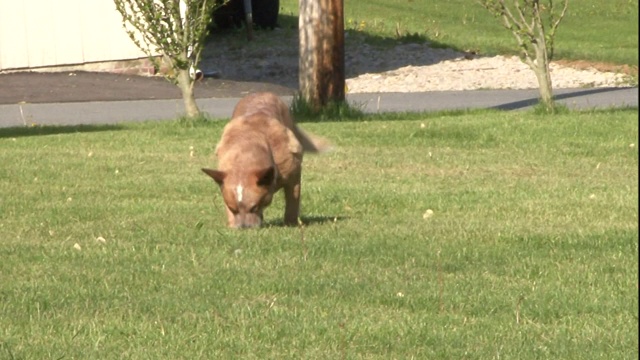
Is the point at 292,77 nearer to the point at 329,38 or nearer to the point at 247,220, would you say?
the point at 329,38

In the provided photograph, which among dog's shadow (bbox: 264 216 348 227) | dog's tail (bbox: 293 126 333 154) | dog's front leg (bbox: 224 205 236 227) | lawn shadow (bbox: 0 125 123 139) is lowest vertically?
lawn shadow (bbox: 0 125 123 139)

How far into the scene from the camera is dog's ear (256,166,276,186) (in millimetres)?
7934

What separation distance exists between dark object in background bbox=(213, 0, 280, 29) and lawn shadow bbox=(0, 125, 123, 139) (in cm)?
1671

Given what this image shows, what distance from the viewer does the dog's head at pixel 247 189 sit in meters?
Result: 7.97

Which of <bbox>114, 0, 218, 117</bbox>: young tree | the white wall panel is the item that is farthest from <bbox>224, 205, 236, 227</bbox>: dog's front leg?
the white wall panel

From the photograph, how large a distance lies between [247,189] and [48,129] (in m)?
8.81

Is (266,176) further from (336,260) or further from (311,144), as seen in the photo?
(311,144)

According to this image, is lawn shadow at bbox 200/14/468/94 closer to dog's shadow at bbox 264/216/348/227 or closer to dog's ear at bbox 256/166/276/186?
dog's shadow at bbox 264/216/348/227

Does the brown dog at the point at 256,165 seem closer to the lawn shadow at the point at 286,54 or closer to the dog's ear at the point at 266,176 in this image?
the dog's ear at the point at 266,176

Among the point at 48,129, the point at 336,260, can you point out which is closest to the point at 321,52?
the point at 48,129

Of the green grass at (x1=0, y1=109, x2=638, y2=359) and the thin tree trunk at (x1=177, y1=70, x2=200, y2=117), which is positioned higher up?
the green grass at (x1=0, y1=109, x2=638, y2=359)

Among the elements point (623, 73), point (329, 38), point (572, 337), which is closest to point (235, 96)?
point (329, 38)

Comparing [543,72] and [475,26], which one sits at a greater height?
[543,72]

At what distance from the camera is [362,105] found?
19016mm
